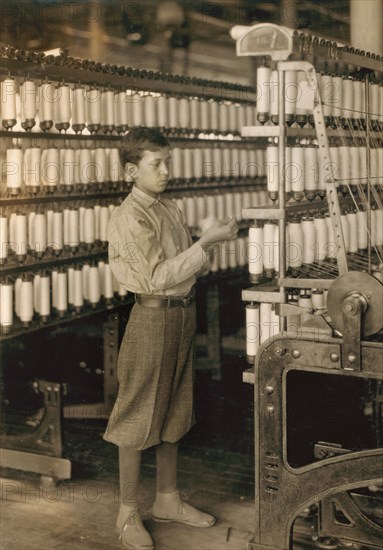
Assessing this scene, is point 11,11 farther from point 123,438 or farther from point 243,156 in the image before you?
point 123,438

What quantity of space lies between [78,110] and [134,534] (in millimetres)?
2521

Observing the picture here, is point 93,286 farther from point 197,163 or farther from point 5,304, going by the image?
point 197,163

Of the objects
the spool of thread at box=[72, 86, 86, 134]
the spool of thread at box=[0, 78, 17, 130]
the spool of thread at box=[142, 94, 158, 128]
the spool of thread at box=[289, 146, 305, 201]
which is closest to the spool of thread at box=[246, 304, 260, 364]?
the spool of thread at box=[289, 146, 305, 201]

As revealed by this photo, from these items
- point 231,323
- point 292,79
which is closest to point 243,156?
point 231,323

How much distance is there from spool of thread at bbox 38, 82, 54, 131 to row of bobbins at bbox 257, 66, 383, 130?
1.50m

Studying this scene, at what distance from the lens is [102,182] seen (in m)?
4.84

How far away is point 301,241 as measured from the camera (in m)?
3.65

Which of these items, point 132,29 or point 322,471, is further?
point 132,29

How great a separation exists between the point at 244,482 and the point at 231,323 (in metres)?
2.74

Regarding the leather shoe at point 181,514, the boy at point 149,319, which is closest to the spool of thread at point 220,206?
the boy at point 149,319

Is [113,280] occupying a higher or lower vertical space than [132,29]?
lower

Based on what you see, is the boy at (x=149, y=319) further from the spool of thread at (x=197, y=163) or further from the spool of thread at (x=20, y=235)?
the spool of thread at (x=197, y=163)

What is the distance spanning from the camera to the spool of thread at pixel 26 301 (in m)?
4.32

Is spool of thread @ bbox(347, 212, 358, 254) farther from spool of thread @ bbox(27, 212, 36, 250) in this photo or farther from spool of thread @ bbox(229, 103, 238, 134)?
spool of thread @ bbox(229, 103, 238, 134)
